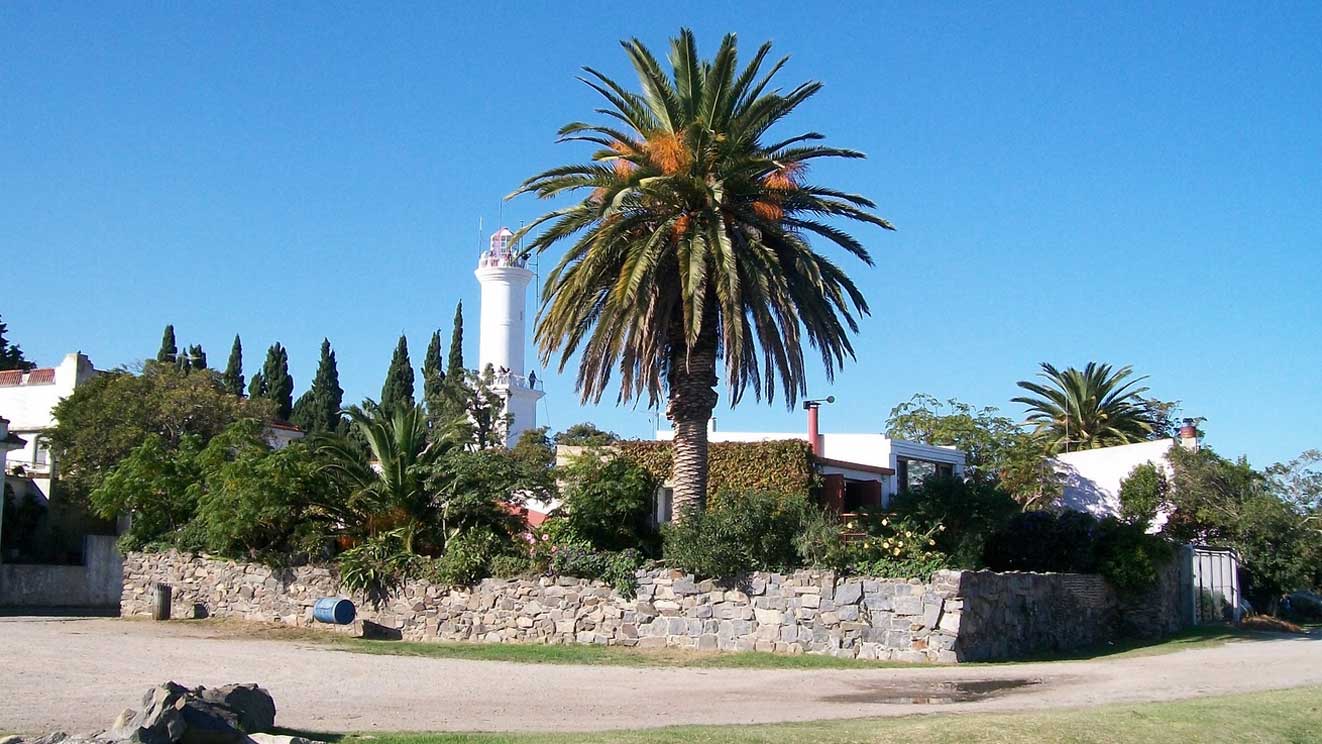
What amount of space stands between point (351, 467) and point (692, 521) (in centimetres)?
1033

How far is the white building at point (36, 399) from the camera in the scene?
42.9 m

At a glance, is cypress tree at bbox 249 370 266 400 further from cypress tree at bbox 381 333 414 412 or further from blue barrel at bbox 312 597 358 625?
blue barrel at bbox 312 597 358 625

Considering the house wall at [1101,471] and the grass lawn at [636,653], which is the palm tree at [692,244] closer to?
the grass lawn at [636,653]

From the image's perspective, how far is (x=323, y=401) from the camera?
6806cm

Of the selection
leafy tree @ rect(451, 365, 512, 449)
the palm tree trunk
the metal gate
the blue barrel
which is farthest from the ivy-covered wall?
leafy tree @ rect(451, 365, 512, 449)

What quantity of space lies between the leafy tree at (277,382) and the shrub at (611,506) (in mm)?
44508

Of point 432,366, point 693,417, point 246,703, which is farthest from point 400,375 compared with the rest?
point 246,703

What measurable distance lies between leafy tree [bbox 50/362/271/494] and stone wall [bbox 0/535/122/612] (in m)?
2.23

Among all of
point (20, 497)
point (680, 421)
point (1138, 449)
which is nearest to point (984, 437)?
point (1138, 449)

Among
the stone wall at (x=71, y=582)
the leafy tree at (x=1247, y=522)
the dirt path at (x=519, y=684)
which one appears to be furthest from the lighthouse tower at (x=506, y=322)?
the dirt path at (x=519, y=684)

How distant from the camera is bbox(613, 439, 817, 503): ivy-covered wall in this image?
3103 centimetres

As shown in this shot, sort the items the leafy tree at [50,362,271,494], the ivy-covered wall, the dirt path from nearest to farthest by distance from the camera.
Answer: the dirt path → the ivy-covered wall → the leafy tree at [50,362,271,494]

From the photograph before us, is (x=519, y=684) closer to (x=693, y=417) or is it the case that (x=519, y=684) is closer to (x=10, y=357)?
(x=693, y=417)

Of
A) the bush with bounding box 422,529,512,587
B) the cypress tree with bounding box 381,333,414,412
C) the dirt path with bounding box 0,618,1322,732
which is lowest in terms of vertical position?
the dirt path with bounding box 0,618,1322,732
